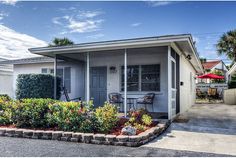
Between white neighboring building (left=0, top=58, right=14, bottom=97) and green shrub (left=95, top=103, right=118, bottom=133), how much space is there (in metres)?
10.9

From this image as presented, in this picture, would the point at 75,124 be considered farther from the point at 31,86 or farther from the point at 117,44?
the point at 31,86

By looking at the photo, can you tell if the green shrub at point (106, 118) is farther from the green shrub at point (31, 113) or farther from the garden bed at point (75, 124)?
the green shrub at point (31, 113)

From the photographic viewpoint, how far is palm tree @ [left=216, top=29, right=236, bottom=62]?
25516 millimetres

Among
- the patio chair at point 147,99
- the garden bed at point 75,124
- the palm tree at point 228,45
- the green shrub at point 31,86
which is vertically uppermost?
the palm tree at point 228,45

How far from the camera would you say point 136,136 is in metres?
5.18

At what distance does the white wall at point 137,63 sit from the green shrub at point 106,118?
380 centimetres

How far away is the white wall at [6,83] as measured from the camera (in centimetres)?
1506

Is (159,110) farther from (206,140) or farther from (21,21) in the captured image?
(21,21)

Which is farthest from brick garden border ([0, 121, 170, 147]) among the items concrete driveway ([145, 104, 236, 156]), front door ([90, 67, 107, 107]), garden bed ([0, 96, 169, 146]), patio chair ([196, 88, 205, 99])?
patio chair ([196, 88, 205, 99])

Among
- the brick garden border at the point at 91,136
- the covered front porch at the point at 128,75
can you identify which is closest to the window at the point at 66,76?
the covered front porch at the point at 128,75

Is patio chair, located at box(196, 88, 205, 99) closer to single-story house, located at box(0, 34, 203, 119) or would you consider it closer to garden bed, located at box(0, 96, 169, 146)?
single-story house, located at box(0, 34, 203, 119)

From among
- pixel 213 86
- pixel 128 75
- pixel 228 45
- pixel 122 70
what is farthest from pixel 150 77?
pixel 228 45

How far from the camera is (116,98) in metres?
9.93

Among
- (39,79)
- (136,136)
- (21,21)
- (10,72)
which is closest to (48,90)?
(39,79)
